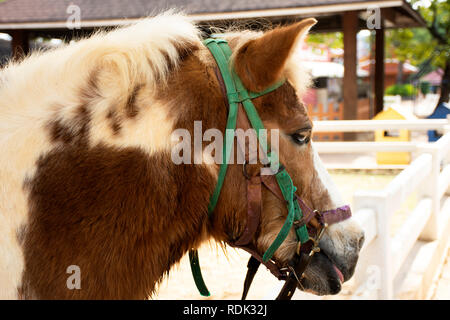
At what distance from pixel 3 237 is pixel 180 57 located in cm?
80

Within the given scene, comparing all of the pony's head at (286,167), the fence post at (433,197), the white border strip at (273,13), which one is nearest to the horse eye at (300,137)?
the pony's head at (286,167)

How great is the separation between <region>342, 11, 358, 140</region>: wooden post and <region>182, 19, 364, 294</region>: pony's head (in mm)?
10943

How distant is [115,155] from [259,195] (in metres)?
0.51

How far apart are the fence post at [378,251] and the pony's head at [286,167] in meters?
1.30

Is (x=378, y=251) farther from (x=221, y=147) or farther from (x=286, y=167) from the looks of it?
(x=221, y=147)

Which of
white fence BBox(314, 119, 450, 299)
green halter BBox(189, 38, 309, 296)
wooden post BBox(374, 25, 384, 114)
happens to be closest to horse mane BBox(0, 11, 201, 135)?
green halter BBox(189, 38, 309, 296)

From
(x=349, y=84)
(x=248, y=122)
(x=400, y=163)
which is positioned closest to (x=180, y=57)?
(x=248, y=122)

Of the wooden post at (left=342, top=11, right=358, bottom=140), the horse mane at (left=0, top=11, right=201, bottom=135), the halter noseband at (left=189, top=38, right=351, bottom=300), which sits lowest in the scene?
the halter noseband at (left=189, top=38, right=351, bottom=300)

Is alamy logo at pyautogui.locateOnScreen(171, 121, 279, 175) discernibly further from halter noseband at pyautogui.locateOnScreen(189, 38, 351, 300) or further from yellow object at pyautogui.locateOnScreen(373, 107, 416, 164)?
yellow object at pyautogui.locateOnScreen(373, 107, 416, 164)

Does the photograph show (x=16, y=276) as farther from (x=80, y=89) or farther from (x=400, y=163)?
(x=400, y=163)

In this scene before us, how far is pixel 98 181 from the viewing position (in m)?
1.44

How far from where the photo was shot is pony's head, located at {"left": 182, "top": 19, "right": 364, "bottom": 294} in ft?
5.05

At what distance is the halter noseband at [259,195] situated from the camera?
5.18 ft

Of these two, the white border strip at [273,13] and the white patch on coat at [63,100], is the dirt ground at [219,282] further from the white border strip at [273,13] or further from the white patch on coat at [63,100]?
the white border strip at [273,13]
